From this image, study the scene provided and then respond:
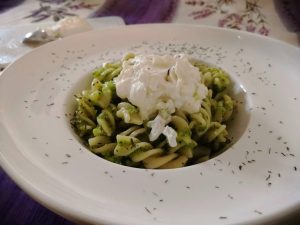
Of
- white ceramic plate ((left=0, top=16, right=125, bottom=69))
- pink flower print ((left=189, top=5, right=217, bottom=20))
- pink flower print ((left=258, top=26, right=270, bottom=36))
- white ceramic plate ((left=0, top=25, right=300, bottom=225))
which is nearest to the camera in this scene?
white ceramic plate ((left=0, top=25, right=300, bottom=225))

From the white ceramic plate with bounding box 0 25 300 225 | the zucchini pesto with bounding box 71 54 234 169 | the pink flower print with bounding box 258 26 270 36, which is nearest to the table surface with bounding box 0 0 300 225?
the pink flower print with bounding box 258 26 270 36

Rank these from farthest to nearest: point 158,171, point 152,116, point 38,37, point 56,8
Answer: point 56,8
point 38,37
point 152,116
point 158,171

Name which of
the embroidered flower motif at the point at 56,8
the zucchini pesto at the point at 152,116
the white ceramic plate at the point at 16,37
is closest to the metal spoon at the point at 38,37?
the white ceramic plate at the point at 16,37

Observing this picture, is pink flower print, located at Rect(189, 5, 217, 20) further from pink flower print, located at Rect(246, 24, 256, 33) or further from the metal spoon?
the metal spoon

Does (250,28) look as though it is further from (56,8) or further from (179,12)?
(56,8)

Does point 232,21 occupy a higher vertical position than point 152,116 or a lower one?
lower

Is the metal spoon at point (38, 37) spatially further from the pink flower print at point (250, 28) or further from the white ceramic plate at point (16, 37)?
the pink flower print at point (250, 28)

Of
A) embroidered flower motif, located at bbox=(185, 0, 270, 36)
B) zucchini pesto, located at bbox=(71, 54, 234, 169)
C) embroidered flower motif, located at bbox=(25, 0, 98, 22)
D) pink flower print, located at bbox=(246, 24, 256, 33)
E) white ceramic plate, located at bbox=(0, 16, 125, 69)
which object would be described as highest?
zucchini pesto, located at bbox=(71, 54, 234, 169)

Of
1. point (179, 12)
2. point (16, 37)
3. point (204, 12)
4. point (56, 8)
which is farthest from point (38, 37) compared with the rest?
point (204, 12)
